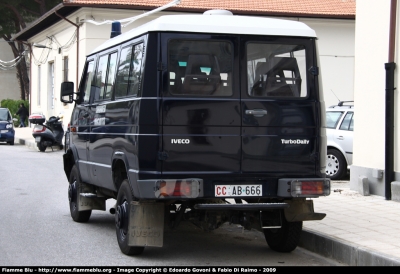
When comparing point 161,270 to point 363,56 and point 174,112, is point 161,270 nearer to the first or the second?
point 174,112

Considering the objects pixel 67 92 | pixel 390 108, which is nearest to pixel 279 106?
pixel 67 92

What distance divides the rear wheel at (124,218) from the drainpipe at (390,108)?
5.31 m

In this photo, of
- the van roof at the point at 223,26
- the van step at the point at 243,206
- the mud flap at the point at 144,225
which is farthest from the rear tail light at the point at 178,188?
the van roof at the point at 223,26

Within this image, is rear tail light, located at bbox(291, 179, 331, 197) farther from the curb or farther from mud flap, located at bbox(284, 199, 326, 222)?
the curb

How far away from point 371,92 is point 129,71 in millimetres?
5830

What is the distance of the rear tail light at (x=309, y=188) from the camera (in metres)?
7.35

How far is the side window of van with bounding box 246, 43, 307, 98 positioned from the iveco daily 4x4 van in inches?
0.4

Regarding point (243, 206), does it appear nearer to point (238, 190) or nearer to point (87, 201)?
point (238, 190)

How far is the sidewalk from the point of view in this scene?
7246mm

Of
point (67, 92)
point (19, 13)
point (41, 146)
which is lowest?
point (41, 146)

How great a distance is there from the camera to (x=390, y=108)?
37.9 feet

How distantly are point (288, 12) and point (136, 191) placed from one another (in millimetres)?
24597

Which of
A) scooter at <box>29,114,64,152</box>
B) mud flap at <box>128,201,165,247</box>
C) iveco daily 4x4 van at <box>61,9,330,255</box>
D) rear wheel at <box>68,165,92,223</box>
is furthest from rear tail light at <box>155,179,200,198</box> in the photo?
scooter at <box>29,114,64,152</box>

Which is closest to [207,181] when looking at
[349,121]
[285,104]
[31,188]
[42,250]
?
[285,104]
